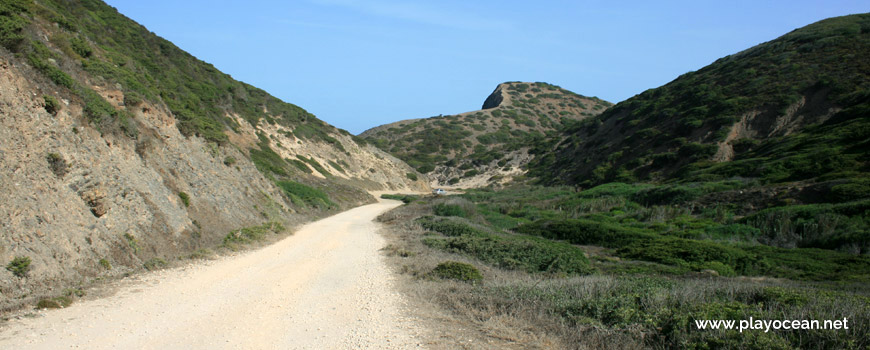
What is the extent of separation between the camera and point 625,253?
1537 cm

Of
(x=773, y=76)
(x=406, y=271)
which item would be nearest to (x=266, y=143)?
(x=406, y=271)

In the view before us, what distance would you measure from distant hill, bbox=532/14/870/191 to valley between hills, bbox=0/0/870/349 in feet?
1.46

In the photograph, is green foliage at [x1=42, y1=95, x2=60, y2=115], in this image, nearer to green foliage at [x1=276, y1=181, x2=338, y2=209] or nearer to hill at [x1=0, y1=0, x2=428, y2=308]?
hill at [x1=0, y1=0, x2=428, y2=308]

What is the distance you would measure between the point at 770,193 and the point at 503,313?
23857 millimetres

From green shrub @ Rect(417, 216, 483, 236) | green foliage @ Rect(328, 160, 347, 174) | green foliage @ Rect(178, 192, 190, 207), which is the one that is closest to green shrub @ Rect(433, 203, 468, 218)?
green shrub @ Rect(417, 216, 483, 236)

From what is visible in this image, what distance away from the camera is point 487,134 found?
106 meters

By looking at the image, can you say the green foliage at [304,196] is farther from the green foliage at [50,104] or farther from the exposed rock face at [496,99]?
the exposed rock face at [496,99]

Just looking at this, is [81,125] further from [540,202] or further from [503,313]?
[540,202]

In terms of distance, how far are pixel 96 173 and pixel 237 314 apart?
19.8 ft

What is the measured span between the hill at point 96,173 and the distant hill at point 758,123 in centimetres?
2529

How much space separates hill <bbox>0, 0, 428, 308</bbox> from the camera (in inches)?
318

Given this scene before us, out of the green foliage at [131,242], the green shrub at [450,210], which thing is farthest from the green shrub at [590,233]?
the green foliage at [131,242]

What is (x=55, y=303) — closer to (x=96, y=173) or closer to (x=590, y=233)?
(x=96, y=173)

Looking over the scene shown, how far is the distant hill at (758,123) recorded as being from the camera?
3078 centimetres
